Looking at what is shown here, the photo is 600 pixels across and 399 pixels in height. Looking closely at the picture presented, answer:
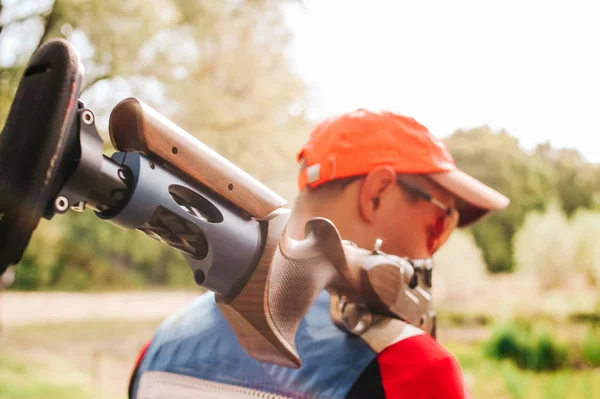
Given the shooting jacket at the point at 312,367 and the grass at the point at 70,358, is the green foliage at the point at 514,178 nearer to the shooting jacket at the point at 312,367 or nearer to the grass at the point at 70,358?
the shooting jacket at the point at 312,367

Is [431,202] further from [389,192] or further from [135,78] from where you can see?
[135,78]

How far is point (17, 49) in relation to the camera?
1.70m

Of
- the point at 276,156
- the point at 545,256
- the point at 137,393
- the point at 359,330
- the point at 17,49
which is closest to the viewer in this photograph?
the point at 359,330

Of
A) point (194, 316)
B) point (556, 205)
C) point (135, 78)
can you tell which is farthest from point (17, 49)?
point (556, 205)

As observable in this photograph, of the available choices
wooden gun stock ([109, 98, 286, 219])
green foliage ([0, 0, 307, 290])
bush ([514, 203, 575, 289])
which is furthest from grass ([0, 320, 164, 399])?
wooden gun stock ([109, 98, 286, 219])

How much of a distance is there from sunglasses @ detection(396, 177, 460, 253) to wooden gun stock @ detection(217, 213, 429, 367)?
13 cm

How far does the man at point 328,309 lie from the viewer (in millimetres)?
523

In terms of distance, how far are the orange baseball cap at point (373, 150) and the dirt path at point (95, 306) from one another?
1.87 m

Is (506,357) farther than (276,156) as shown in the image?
No

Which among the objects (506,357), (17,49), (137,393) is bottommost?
(506,357)

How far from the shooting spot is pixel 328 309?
60 cm

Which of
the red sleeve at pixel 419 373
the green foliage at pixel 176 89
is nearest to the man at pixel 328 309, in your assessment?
the red sleeve at pixel 419 373

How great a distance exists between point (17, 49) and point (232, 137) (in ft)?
2.61

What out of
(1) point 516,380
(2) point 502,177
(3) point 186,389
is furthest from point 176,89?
(3) point 186,389
